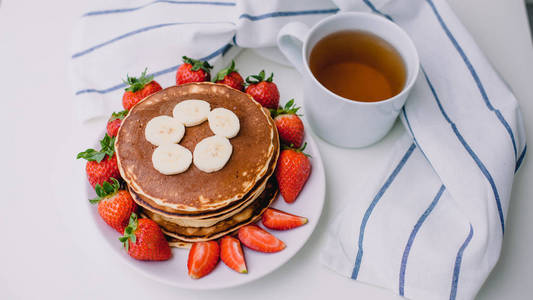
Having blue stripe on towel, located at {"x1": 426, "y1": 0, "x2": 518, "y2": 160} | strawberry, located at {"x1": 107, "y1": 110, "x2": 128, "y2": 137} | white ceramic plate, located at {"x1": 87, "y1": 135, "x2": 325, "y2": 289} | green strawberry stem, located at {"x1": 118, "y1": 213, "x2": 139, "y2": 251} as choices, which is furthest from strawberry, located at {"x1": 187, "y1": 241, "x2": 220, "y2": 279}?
blue stripe on towel, located at {"x1": 426, "y1": 0, "x2": 518, "y2": 160}

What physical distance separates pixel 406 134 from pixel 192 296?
70cm

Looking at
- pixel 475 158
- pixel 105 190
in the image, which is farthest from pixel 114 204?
pixel 475 158

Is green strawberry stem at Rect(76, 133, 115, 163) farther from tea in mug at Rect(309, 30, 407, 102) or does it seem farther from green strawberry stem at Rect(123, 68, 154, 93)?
tea in mug at Rect(309, 30, 407, 102)

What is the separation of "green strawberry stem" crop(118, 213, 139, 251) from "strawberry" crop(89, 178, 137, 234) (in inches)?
1.5

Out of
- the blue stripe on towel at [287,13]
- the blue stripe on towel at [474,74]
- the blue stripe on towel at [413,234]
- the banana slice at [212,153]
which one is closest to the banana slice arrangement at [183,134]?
the banana slice at [212,153]

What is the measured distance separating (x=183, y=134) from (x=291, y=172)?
0.27 metres

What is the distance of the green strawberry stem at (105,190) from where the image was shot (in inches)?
40.3

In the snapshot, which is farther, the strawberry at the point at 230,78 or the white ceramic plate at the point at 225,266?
the strawberry at the point at 230,78

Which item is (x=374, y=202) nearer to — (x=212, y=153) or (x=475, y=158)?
(x=475, y=158)

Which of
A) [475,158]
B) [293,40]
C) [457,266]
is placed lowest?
[457,266]

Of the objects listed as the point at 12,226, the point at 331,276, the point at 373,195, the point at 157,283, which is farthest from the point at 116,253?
the point at 373,195

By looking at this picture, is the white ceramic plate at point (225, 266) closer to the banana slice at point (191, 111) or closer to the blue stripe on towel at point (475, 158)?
the banana slice at point (191, 111)

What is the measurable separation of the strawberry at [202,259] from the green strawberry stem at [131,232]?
130 mm

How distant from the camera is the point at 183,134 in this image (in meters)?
1.06
